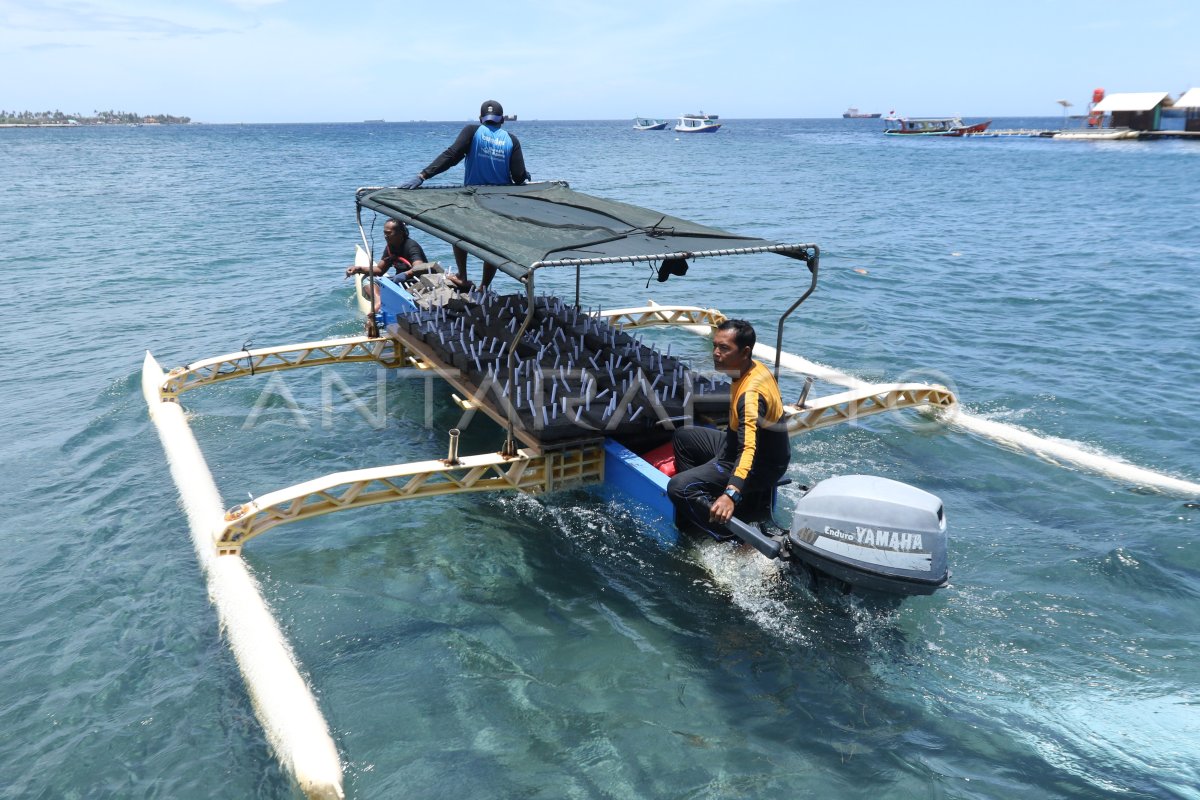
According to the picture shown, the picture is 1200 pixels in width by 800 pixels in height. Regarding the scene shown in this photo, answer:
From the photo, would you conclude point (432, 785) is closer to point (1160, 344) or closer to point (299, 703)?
point (299, 703)

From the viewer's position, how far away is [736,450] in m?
5.67

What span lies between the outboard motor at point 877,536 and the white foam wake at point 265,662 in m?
3.16

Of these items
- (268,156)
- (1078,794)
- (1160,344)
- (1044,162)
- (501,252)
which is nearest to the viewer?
(1078,794)

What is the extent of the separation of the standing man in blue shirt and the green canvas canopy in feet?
2.95

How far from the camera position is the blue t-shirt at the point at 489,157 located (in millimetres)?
10781

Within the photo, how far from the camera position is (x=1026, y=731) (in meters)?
4.94

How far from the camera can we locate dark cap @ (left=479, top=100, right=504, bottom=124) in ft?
34.5

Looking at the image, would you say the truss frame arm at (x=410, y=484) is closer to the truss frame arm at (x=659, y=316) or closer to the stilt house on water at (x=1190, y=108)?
the truss frame arm at (x=659, y=316)

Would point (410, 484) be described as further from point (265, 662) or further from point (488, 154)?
point (488, 154)

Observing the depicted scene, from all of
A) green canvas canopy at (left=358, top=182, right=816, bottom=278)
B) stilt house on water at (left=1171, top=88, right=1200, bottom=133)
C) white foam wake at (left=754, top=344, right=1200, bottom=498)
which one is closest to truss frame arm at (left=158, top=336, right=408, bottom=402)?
green canvas canopy at (left=358, top=182, right=816, bottom=278)

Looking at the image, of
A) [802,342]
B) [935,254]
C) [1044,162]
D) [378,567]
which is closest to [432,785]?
[378,567]

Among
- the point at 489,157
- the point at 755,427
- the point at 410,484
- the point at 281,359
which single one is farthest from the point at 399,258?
the point at 755,427

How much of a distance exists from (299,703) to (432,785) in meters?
0.96

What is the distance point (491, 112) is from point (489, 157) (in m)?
0.59
